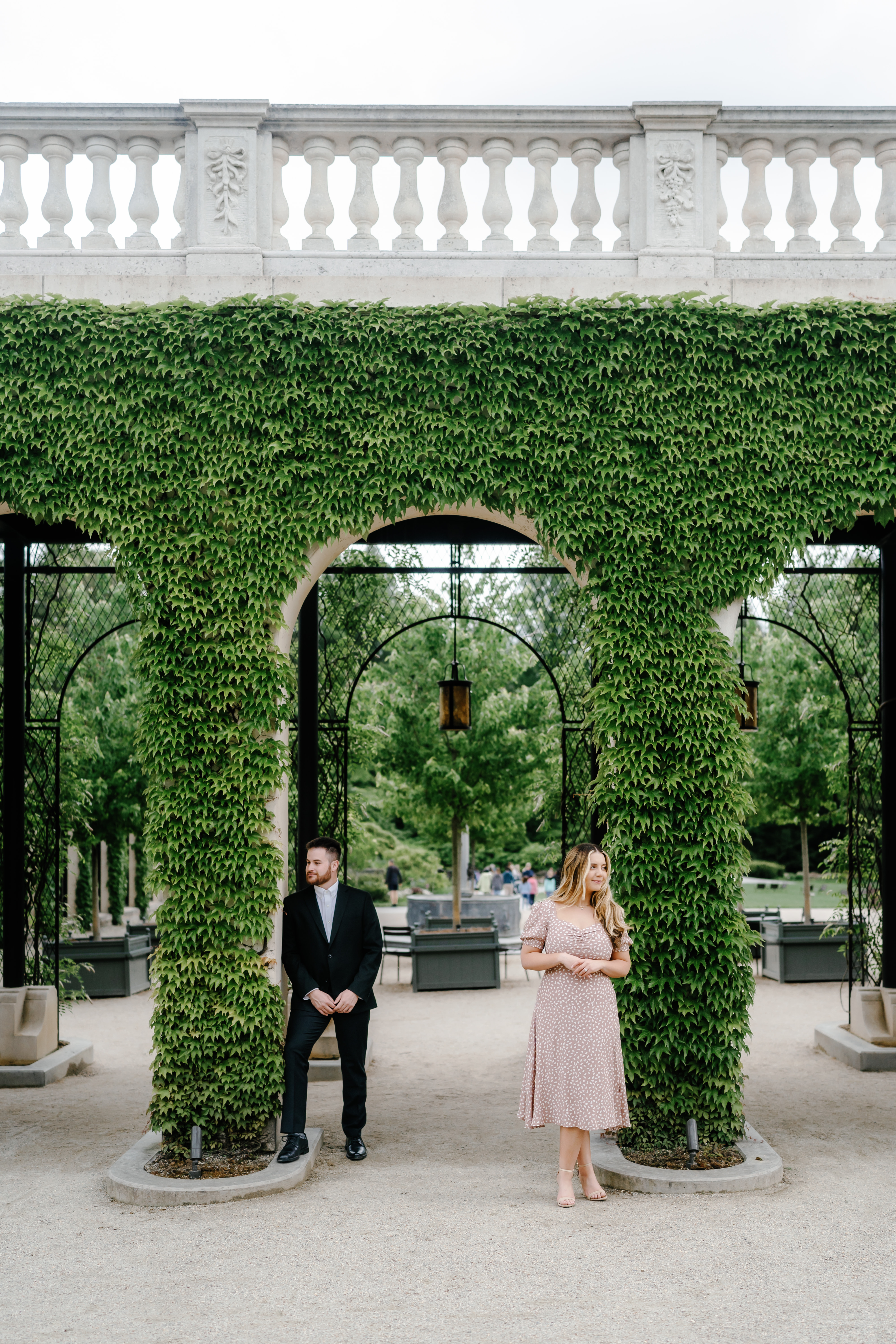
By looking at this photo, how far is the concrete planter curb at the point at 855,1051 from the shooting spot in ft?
29.3

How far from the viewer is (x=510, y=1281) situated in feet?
A: 15.3

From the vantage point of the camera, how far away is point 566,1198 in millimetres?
5500

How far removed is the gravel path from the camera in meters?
4.28

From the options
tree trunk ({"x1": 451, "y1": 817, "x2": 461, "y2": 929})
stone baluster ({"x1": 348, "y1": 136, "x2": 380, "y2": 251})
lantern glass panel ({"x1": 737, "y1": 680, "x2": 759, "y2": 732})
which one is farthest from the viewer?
tree trunk ({"x1": 451, "y1": 817, "x2": 461, "y2": 929})

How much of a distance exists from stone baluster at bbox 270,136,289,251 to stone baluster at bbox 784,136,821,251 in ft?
9.99

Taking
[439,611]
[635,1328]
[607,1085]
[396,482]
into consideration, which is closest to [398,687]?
[439,611]

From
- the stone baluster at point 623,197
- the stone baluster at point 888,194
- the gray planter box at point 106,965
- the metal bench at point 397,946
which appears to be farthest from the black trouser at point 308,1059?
the gray planter box at point 106,965

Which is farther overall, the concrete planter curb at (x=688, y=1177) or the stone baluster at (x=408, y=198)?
the stone baluster at (x=408, y=198)

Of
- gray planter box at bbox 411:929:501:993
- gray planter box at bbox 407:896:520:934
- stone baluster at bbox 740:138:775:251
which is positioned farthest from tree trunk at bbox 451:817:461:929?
stone baluster at bbox 740:138:775:251

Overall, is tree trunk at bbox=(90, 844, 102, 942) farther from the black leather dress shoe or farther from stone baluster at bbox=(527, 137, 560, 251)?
stone baluster at bbox=(527, 137, 560, 251)

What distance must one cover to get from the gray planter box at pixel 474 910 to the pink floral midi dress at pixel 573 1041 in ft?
45.5

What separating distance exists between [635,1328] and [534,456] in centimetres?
433

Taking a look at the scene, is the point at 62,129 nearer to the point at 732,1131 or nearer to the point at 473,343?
the point at 473,343

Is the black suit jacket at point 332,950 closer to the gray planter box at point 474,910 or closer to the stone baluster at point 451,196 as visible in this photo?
the stone baluster at point 451,196
